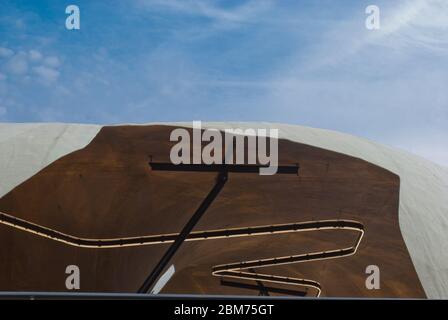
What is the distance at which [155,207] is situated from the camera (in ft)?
45.1

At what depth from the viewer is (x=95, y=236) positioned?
13.9 metres

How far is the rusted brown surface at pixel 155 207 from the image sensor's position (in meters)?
11.4

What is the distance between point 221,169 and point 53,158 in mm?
3444

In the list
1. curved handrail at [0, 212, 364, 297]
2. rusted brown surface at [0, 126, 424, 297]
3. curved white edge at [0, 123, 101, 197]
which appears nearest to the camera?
curved white edge at [0, 123, 101, 197]

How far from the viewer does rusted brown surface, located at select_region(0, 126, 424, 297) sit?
37.4 ft

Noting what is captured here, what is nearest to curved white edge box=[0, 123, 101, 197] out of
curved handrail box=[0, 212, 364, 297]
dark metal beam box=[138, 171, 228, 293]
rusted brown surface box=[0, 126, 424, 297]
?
rusted brown surface box=[0, 126, 424, 297]

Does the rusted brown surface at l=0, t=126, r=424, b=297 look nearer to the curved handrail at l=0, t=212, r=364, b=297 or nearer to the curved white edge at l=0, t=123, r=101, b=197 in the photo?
the curved handrail at l=0, t=212, r=364, b=297

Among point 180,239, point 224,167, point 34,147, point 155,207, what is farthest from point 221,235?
point 34,147

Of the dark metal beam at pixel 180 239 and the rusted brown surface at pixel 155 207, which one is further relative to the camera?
the dark metal beam at pixel 180 239

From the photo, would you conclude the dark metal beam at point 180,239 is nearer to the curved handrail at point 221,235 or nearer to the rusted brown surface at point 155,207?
the rusted brown surface at point 155,207

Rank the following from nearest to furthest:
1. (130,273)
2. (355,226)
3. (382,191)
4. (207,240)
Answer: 1. (382,191)
2. (355,226)
3. (130,273)
4. (207,240)

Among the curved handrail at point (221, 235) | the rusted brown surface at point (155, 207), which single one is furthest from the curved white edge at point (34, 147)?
the curved handrail at point (221, 235)
